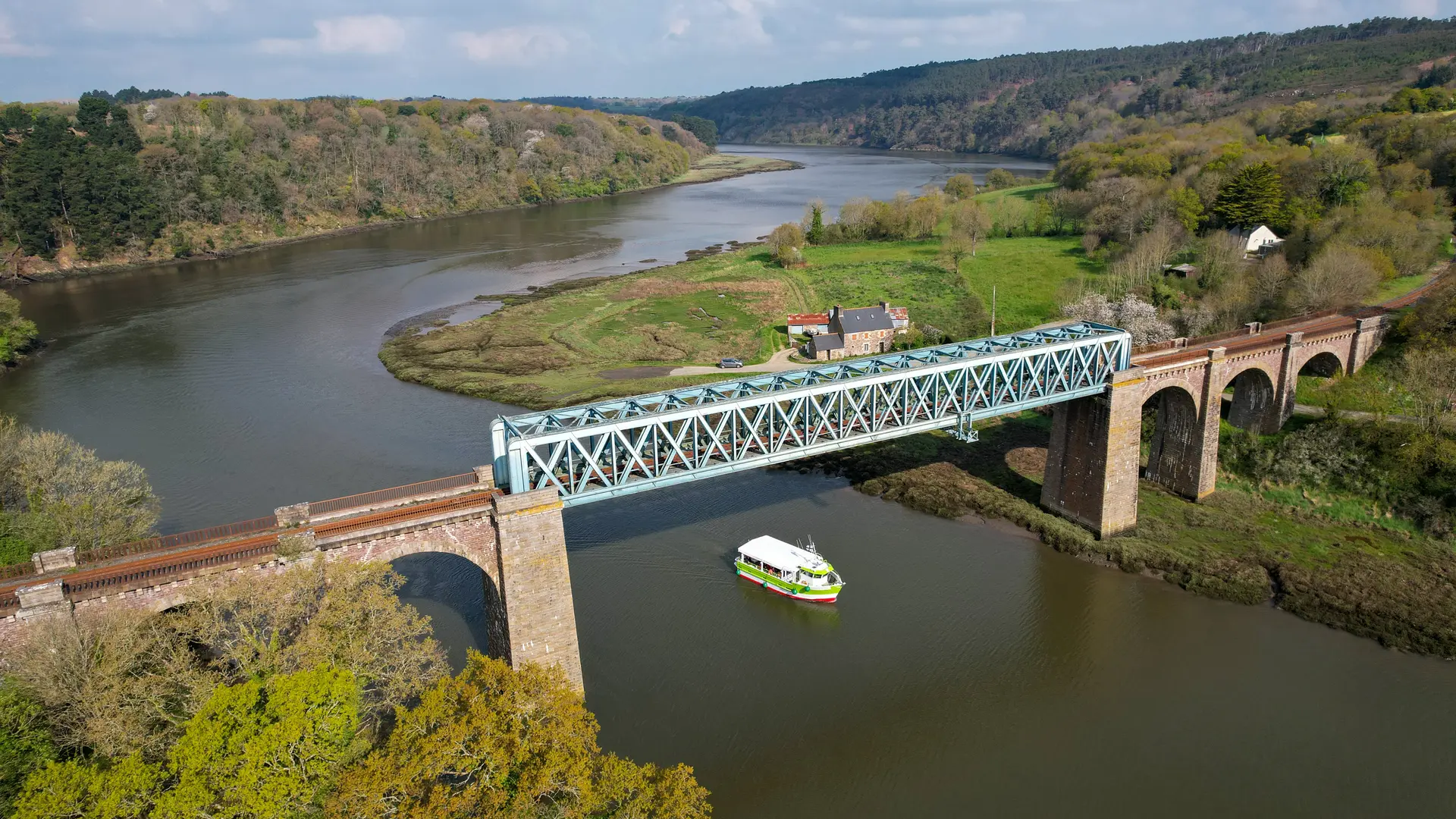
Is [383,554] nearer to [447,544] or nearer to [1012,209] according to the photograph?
[447,544]

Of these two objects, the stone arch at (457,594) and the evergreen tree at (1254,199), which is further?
the evergreen tree at (1254,199)

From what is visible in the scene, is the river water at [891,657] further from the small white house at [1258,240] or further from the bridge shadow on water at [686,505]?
the small white house at [1258,240]

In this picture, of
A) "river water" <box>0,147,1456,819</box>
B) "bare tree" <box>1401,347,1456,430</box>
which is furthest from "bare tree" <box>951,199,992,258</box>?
"river water" <box>0,147,1456,819</box>

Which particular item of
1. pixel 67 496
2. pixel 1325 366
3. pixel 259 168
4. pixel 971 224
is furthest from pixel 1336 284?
pixel 259 168

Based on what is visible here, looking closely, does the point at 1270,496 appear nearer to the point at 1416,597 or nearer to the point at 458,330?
the point at 1416,597

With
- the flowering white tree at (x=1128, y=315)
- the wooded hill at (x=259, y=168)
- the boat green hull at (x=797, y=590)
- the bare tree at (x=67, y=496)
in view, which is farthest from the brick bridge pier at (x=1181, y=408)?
the wooded hill at (x=259, y=168)

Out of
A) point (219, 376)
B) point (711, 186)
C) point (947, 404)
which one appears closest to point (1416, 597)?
point (947, 404)
